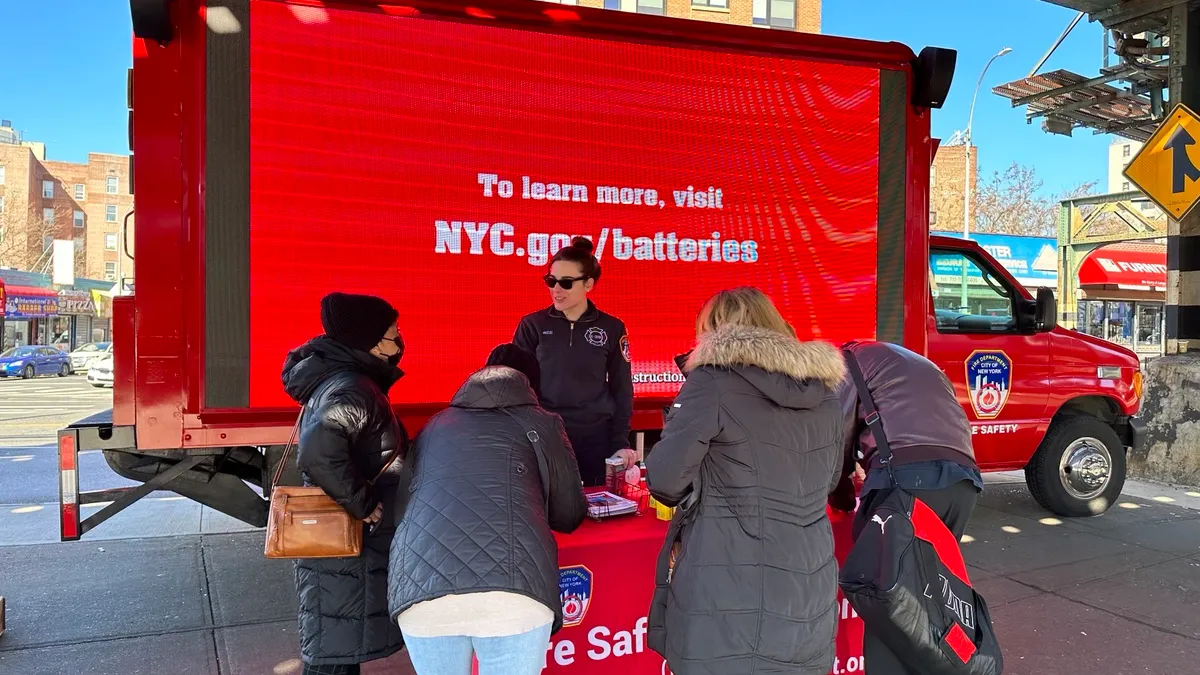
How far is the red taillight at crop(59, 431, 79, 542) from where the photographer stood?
11.2ft

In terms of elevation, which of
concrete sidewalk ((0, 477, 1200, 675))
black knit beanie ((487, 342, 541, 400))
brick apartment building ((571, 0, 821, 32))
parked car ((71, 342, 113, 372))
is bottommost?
parked car ((71, 342, 113, 372))

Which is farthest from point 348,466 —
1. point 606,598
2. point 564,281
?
point 564,281

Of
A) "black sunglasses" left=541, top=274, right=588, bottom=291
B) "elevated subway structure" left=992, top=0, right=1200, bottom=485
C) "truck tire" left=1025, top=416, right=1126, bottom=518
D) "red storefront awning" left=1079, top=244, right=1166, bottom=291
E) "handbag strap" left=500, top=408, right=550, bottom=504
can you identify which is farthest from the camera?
"red storefront awning" left=1079, top=244, right=1166, bottom=291

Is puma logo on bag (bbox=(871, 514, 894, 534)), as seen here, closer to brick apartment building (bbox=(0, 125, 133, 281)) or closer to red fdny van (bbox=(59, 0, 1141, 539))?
red fdny van (bbox=(59, 0, 1141, 539))

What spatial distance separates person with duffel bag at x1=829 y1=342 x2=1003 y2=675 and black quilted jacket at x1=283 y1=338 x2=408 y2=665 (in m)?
1.51

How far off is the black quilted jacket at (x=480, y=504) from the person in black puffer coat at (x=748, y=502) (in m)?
0.35

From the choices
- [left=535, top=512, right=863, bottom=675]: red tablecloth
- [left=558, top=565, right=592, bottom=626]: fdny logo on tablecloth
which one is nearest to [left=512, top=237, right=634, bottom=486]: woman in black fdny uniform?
[left=535, top=512, right=863, bottom=675]: red tablecloth

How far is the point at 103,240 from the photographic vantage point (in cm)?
6291

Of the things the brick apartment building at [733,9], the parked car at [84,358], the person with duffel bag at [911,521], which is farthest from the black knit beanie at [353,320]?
the parked car at [84,358]

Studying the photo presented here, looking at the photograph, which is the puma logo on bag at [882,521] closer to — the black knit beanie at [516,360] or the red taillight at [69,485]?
the black knit beanie at [516,360]

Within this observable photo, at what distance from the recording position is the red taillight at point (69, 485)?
343 centimetres

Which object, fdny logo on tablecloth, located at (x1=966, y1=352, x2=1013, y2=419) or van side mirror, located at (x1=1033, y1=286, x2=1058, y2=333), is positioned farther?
fdny logo on tablecloth, located at (x1=966, y1=352, x2=1013, y2=419)

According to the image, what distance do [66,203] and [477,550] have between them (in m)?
70.5

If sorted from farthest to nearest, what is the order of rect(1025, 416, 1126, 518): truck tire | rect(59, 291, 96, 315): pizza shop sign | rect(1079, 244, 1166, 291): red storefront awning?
rect(59, 291, 96, 315): pizza shop sign, rect(1079, 244, 1166, 291): red storefront awning, rect(1025, 416, 1126, 518): truck tire
